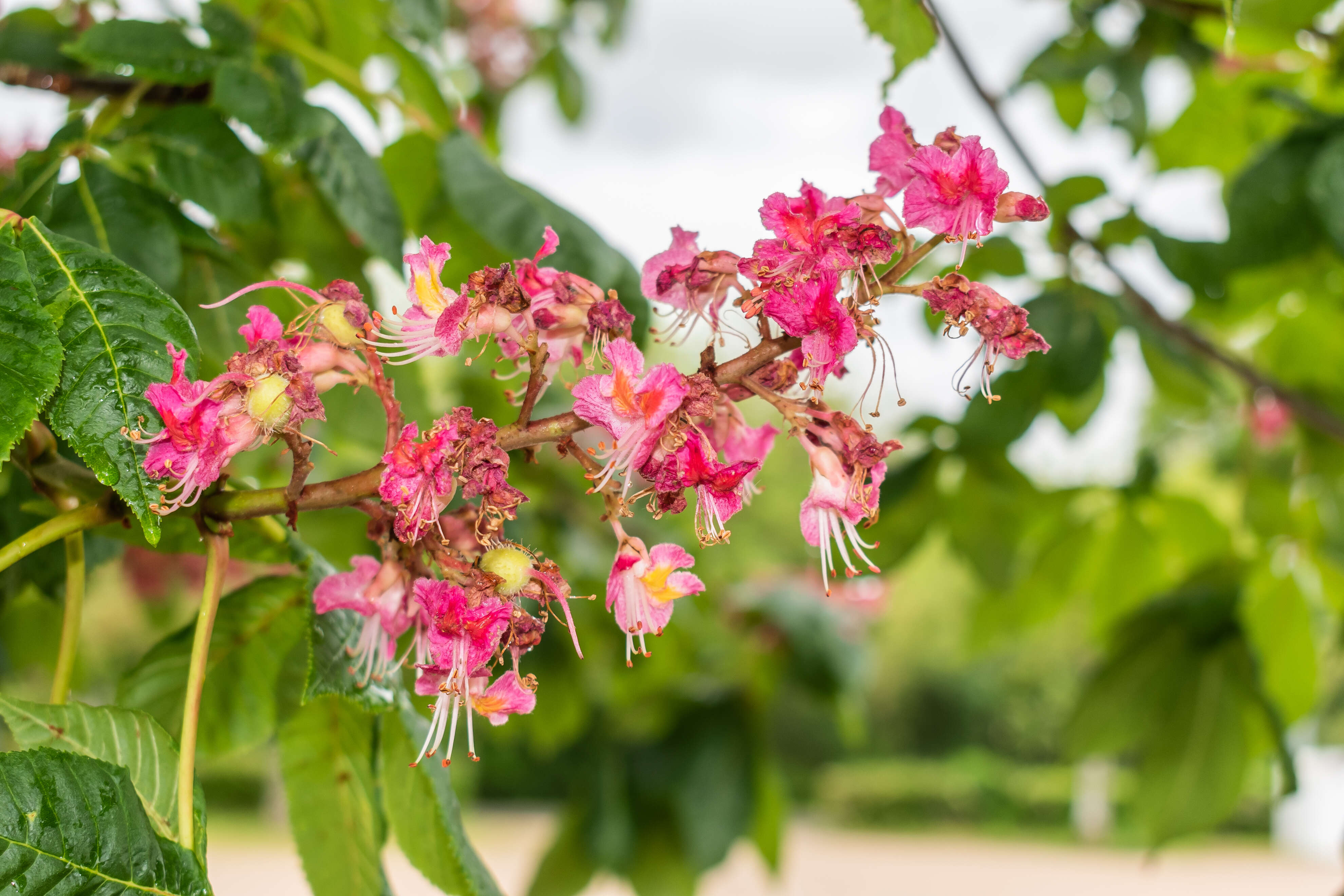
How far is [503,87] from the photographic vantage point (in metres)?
2.41

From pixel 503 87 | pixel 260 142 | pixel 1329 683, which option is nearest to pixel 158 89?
pixel 260 142

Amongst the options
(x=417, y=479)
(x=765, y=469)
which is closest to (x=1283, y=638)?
(x=765, y=469)

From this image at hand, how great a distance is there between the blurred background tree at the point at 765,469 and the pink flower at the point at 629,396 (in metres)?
0.11

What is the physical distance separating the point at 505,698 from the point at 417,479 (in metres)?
0.12

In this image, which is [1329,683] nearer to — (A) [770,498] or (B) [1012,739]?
(A) [770,498]

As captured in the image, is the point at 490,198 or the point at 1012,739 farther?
the point at 1012,739

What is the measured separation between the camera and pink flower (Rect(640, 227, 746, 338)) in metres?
0.52

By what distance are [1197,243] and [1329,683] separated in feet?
11.3

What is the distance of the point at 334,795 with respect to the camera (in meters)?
0.65

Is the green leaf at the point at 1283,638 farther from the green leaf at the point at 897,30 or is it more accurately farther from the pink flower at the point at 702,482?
the pink flower at the point at 702,482

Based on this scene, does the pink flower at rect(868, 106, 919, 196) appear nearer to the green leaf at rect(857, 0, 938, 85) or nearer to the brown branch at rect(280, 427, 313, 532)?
the green leaf at rect(857, 0, 938, 85)

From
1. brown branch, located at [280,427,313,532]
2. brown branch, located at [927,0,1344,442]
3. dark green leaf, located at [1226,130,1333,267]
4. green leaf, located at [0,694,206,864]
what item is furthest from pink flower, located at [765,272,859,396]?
dark green leaf, located at [1226,130,1333,267]

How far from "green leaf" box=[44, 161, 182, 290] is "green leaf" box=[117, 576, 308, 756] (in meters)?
0.21

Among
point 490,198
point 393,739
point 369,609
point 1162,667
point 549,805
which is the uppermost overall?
point 490,198
